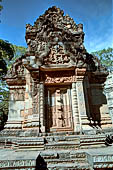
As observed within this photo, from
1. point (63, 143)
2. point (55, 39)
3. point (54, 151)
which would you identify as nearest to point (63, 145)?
point (63, 143)

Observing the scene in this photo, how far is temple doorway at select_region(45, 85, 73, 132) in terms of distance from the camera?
5.43 metres

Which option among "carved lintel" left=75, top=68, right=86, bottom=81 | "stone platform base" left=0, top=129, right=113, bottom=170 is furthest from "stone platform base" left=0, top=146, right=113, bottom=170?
"carved lintel" left=75, top=68, right=86, bottom=81

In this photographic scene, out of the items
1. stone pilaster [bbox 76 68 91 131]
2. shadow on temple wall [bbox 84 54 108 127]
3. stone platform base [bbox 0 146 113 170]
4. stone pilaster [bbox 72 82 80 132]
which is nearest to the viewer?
stone platform base [bbox 0 146 113 170]

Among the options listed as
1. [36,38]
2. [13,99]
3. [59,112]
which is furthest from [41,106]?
[36,38]

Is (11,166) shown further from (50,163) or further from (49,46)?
(49,46)

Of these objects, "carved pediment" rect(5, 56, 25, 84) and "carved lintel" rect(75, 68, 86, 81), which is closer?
"carved lintel" rect(75, 68, 86, 81)

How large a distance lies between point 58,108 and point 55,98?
52 centimetres

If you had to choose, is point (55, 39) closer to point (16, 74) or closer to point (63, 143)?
point (16, 74)

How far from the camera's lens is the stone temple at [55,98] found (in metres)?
4.48

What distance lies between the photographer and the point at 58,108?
18.4 feet

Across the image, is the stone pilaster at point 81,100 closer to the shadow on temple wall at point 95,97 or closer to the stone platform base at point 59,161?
the shadow on temple wall at point 95,97

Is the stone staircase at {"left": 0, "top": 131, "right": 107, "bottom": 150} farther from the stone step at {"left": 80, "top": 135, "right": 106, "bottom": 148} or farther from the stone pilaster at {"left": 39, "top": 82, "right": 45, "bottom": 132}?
the stone pilaster at {"left": 39, "top": 82, "right": 45, "bottom": 132}

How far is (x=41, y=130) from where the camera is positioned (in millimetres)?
4984

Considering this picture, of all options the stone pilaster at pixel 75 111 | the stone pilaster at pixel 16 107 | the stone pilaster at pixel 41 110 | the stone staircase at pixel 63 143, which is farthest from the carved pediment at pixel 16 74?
the stone staircase at pixel 63 143
